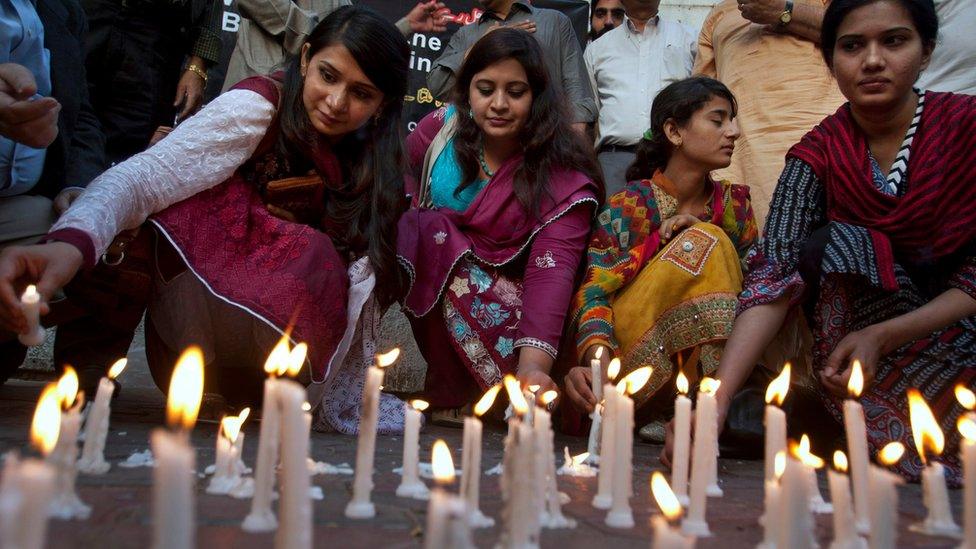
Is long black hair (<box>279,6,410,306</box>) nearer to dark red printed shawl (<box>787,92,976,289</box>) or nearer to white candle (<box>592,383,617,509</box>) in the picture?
white candle (<box>592,383,617,509</box>)

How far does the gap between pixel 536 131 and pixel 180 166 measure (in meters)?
1.68

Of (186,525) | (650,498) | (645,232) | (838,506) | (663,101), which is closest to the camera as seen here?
(186,525)

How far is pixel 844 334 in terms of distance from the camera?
321cm

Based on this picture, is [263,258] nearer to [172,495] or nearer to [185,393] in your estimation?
[185,393]

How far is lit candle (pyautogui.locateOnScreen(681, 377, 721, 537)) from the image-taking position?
74.5 inches

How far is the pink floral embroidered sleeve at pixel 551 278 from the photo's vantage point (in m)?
3.54

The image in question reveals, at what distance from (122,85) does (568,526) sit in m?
3.77

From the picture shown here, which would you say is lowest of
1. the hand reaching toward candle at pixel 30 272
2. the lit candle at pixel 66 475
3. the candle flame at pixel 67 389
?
the lit candle at pixel 66 475

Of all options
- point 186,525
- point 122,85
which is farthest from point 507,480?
point 122,85

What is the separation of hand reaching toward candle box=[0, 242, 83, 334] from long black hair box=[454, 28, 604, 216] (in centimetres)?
202

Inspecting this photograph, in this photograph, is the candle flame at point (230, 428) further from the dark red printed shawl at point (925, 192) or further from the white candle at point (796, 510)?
the dark red printed shawl at point (925, 192)

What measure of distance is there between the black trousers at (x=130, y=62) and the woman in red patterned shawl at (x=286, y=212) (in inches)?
57.7

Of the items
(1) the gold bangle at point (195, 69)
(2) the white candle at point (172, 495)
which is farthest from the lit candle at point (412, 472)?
(1) the gold bangle at point (195, 69)

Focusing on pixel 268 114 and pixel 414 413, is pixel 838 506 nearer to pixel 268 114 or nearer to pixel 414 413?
pixel 414 413
